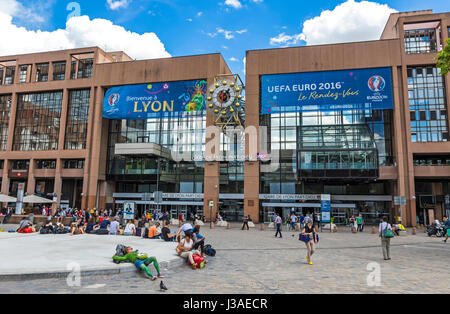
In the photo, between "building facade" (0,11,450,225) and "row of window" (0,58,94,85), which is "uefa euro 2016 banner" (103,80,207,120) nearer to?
"building facade" (0,11,450,225)

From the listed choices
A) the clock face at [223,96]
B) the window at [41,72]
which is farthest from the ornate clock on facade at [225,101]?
the window at [41,72]

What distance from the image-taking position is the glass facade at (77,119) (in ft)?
161

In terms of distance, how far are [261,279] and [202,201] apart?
112ft

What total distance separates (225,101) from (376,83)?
1800 centimetres

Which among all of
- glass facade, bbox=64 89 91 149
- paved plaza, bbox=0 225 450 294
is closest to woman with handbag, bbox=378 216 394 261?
paved plaza, bbox=0 225 450 294

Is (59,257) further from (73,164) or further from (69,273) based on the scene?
(73,164)

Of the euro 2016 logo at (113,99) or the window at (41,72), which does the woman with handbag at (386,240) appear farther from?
the window at (41,72)

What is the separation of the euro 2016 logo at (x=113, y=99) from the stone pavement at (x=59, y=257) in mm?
33378

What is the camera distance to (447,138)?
38156 millimetres

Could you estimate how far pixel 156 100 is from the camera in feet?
147

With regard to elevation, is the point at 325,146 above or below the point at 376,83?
below

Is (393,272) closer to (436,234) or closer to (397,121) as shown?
(436,234)

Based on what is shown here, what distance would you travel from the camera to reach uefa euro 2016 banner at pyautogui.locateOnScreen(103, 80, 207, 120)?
4366cm

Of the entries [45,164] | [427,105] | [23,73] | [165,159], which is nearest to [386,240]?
[427,105]
